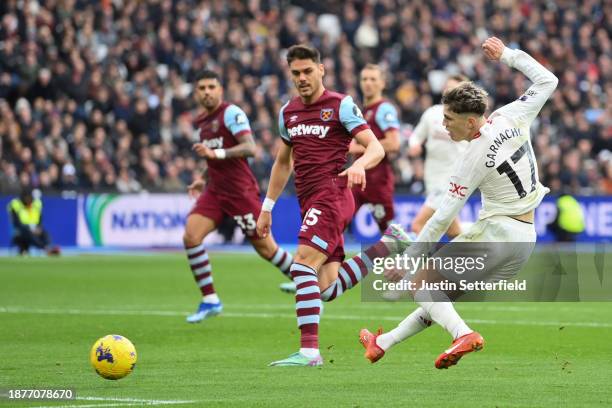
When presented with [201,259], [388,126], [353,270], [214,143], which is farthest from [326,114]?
[388,126]

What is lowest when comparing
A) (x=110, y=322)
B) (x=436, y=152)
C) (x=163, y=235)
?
(x=163, y=235)

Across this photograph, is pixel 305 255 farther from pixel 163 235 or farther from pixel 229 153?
pixel 163 235

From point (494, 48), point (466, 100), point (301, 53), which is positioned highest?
point (494, 48)

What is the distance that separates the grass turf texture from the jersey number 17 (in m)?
1.35

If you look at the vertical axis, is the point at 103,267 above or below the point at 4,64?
below

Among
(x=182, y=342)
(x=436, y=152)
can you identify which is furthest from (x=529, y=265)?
(x=182, y=342)

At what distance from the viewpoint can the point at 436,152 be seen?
55.6 ft

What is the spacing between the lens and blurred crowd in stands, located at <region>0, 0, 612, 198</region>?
27234 mm

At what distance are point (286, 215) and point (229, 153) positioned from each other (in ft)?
47.3

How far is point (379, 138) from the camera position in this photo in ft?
50.9

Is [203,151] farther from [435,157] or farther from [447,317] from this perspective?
[435,157]

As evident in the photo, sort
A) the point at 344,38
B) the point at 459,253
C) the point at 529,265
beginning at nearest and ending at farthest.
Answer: the point at 459,253 → the point at 529,265 → the point at 344,38

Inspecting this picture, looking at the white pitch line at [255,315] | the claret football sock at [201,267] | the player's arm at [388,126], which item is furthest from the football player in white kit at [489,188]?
the player's arm at [388,126]

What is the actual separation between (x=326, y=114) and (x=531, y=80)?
202 centimetres
